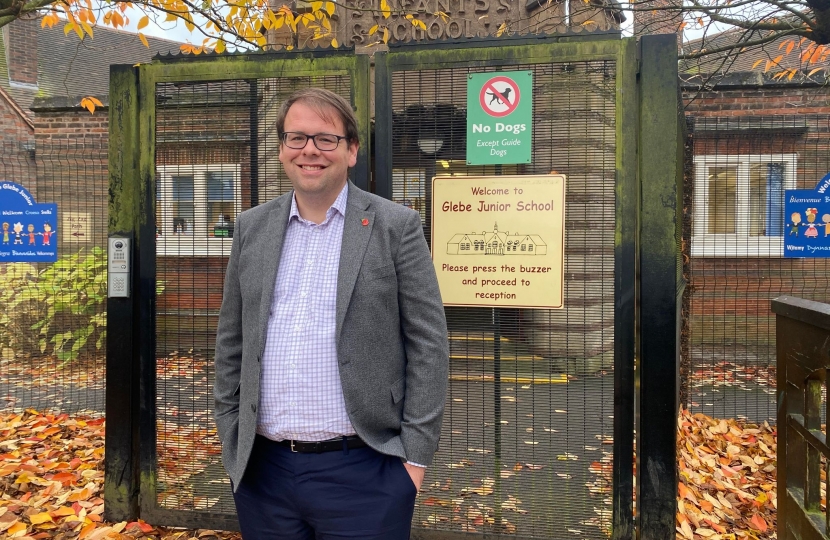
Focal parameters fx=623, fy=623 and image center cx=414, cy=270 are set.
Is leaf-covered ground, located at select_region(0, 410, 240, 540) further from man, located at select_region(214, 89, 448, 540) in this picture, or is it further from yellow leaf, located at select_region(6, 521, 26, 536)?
man, located at select_region(214, 89, 448, 540)

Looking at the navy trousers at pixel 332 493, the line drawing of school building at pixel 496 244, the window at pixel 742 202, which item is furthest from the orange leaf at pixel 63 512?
the window at pixel 742 202

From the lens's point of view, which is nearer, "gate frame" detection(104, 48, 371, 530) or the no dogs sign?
the no dogs sign

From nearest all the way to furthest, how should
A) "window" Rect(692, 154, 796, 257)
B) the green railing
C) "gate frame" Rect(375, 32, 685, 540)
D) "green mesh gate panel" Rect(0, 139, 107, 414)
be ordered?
the green railing < "gate frame" Rect(375, 32, 685, 540) < "green mesh gate panel" Rect(0, 139, 107, 414) < "window" Rect(692, 154, 796, 257)

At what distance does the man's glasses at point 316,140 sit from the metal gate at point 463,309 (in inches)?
52.9

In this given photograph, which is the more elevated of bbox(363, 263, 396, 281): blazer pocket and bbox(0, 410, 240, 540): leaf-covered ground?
bbox(363, 263, 396, 281): blazer pocket

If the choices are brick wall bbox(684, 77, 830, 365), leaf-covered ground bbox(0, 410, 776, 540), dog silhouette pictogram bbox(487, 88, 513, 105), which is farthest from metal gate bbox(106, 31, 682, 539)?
brick wall bbox(684, 77, 830, 365)

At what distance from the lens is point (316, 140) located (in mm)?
2045

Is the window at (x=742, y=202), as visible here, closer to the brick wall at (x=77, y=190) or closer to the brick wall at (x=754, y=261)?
the brick wall at (x=754, y=261)

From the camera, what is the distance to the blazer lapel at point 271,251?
6.73 feet

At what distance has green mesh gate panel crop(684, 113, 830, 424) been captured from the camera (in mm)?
7965

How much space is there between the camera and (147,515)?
3.72 metres

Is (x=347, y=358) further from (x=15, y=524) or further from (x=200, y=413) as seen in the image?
(x=15, y=524)

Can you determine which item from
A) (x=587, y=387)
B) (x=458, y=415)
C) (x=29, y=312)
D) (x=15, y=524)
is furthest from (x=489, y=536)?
(x=29, y=312)

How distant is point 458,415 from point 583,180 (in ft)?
4.69
